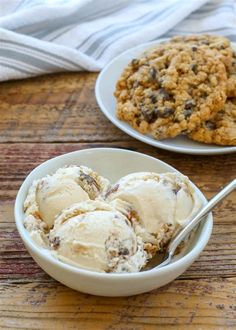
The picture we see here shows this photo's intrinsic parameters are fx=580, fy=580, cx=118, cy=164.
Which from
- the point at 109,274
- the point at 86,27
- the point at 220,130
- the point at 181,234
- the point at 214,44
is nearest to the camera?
the point at 109,274

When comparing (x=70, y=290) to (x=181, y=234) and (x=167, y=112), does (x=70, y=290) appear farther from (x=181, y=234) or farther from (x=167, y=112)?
(x=167, y=112)

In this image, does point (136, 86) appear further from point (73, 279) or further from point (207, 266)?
point (73, 279)

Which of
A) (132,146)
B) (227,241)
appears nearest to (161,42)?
(132,146)

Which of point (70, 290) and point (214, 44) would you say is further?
point (214, 44)

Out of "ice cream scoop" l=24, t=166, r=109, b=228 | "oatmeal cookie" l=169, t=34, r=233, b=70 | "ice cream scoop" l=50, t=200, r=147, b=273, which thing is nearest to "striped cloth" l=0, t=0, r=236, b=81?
"oatmeal cookie" l=169, t=34, r=233, b=70

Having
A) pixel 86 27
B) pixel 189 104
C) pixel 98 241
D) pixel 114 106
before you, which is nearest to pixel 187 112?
pixel 189 104

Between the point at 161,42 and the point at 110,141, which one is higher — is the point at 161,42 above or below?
above
